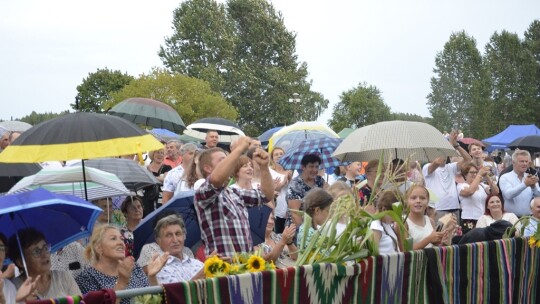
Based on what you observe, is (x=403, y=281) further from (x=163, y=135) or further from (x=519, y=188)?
(x=163, y=135)

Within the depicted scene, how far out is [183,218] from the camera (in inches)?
280

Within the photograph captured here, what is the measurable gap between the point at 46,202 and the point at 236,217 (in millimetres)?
1502

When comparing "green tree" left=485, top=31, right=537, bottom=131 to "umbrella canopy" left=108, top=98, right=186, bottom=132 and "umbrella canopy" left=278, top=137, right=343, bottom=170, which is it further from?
"umbrella canopy" left=278, top=137, right=343, bottom=170

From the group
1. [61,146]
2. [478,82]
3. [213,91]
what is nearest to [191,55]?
[213,91]

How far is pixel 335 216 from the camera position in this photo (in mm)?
5391

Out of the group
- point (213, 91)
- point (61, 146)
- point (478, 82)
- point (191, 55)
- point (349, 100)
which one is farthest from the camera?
point (349, 100)

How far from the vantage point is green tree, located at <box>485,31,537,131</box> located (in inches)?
2832

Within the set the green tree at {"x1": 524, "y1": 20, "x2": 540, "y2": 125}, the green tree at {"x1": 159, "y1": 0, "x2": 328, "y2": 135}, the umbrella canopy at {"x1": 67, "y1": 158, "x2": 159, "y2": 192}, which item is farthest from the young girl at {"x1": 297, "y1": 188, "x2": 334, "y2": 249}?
the green tree at {"x1": 524, "y1": 20, "x2": 540, "y2": 125}

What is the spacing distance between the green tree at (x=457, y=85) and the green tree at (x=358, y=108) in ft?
17.1

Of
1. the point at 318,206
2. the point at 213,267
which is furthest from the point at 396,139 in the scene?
the point at 213,267

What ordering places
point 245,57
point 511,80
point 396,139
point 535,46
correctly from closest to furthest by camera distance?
point 396,139 → point 245,57 → point 511,80 → point 535,46

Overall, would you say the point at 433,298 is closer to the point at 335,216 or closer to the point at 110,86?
the point at 335,216

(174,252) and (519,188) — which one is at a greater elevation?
(519,188)

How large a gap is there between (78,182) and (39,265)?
286 cm
